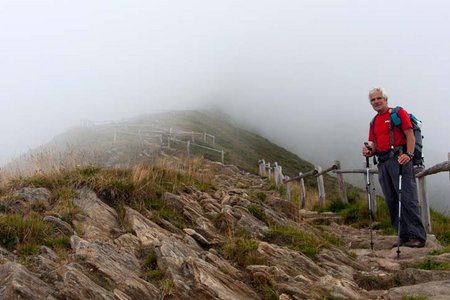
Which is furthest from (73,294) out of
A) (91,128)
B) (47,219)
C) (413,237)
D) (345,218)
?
(91,128)

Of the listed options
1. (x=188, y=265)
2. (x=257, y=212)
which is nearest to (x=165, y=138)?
(x=257, y=212)

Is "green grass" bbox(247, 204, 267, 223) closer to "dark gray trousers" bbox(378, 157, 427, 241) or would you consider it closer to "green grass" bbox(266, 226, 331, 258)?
"green grass" bbox(266, 226, 331, 258)

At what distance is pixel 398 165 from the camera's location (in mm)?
7762

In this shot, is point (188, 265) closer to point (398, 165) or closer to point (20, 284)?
point (20, 284)

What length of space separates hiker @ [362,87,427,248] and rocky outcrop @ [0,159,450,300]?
0.41m

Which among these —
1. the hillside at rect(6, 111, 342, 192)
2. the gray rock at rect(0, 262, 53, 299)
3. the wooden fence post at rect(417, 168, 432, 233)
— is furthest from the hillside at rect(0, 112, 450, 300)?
the hillside at rect(6, 111, 342, 192)

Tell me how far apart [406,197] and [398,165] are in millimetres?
574

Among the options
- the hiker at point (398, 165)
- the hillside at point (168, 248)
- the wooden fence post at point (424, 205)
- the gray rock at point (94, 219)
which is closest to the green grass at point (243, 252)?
the hillside at point (168, 248)

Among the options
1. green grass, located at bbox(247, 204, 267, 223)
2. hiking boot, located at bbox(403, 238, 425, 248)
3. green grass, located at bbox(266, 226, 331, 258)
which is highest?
green grass, located at bbox(247, 204, 267, 223)

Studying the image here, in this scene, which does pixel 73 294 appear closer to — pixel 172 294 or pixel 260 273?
pixel 172 294

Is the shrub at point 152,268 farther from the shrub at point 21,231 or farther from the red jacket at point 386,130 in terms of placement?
the red jacket at point 386,130

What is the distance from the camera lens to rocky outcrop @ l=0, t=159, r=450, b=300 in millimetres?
4633

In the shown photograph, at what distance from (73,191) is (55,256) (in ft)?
7.61

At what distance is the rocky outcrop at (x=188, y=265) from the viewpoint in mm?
4633
